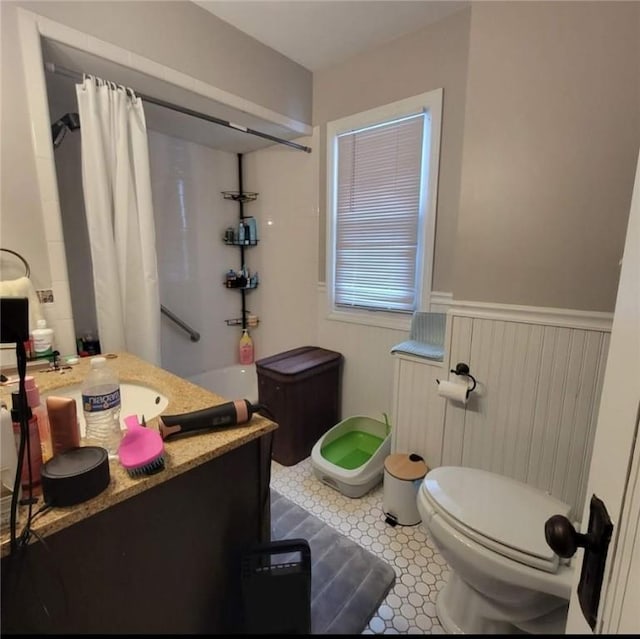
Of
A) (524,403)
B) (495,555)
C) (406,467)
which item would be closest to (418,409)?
(406,467)

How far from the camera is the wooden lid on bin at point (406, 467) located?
59.7 inches

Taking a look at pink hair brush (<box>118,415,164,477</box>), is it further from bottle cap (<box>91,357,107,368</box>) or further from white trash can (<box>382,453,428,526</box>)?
white trash can (<box>382,453,428,526</box>)

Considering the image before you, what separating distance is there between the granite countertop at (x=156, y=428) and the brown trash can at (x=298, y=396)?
2.66 ft

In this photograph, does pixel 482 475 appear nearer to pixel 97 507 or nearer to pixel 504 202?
pixel 504 202

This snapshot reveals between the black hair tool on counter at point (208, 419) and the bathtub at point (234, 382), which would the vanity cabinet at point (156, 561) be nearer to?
the black hair tool on counter at point (208, 419)

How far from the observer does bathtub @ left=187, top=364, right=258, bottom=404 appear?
2604 millimetres

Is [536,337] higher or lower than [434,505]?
higher

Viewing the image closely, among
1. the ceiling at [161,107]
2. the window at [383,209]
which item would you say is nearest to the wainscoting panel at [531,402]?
the window at [383,209]

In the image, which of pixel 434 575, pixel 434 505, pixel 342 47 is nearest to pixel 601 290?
pixel 434 505

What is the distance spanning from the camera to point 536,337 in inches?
49.3

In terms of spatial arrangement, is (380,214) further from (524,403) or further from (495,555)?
(495,555)

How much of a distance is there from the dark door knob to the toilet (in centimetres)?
59

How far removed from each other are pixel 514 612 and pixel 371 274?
1589mm

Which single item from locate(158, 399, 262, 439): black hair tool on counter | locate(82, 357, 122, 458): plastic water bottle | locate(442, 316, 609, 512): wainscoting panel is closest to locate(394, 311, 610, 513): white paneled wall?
locate(442, 316, 609, 512): wainscoting panel
